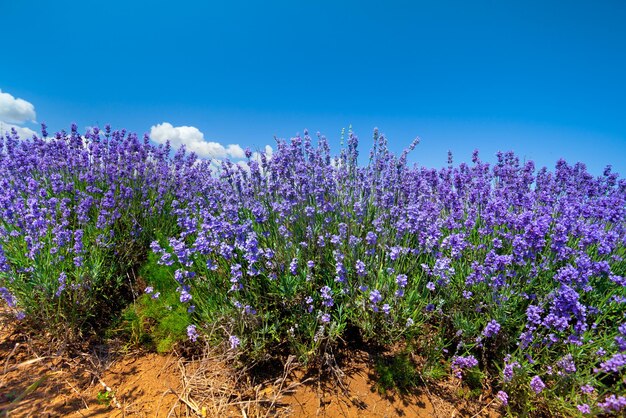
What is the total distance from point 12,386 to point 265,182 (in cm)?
269

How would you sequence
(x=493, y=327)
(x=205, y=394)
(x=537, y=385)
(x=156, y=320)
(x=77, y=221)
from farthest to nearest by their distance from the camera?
(x=77, y=221), (x=156, y=320), (x=205, y=394), (x=493, y=327), (x=537, y=385)

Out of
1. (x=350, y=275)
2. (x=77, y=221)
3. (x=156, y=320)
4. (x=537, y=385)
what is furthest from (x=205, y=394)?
(x=77, y=221)

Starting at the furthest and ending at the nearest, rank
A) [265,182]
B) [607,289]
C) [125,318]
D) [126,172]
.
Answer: [126,172] < [265,182] < [125,318] < [607,289]

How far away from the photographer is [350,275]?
2.65 metres

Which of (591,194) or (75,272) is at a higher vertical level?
(591,194)

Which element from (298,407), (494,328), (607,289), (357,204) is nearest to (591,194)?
(607,289)

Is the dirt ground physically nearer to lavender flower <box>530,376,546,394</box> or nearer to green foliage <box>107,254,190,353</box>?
green foliage <box>107,254,190,353</box>

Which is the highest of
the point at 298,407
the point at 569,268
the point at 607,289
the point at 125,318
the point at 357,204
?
the point at 357,204

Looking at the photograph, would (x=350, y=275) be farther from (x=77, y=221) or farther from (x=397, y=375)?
(x=77, y=221)

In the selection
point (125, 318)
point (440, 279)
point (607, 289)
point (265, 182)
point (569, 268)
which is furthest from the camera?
point (265, 182)

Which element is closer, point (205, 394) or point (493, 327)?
point (493, 327)

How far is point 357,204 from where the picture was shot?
2.79m

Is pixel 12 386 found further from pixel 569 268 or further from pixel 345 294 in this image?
pixel 569 268

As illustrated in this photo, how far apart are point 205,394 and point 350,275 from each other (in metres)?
1.37
